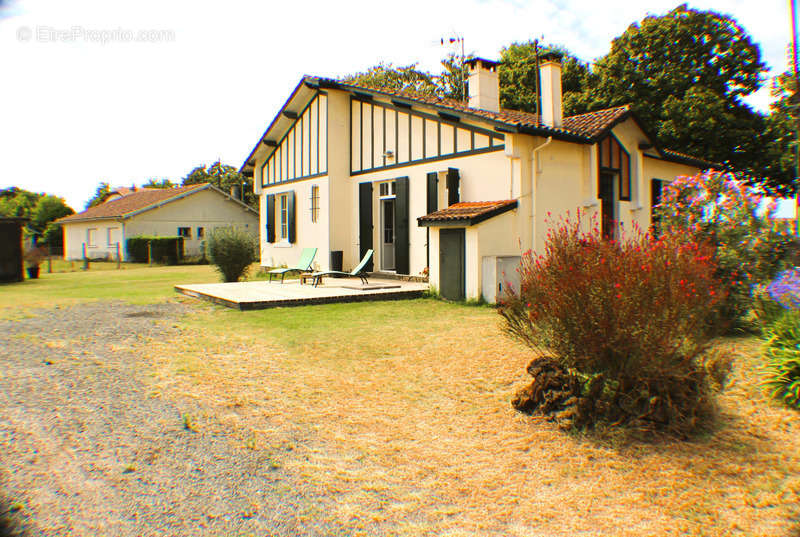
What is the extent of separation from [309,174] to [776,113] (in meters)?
20.6

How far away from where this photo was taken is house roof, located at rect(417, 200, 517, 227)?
10.4m

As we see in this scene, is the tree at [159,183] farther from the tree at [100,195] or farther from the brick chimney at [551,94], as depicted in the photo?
the brick chimney at [551,94]

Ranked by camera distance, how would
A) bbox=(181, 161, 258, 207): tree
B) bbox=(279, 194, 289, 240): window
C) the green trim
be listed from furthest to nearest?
bbox=(181, 161, 258, 207): tree → bbox=(279, 194, 289, 240): window → the green trim

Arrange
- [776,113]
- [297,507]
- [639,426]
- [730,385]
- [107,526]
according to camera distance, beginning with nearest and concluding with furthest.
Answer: [107,526] → [297,507] → [639,426] → [730,385] → [776,113]

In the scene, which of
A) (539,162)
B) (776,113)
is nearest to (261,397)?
(539,162)

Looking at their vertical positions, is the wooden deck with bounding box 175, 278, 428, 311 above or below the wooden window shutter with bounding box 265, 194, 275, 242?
below

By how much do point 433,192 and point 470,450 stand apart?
998 centimetres

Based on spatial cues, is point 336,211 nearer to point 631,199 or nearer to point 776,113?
point 631,199

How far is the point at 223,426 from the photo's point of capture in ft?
13.0

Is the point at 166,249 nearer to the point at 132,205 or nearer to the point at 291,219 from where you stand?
the point at 132,205

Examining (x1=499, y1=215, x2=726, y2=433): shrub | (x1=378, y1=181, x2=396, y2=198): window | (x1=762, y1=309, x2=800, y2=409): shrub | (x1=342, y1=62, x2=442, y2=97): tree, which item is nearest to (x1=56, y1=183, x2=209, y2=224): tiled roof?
(x1=342, y1=62, x2=442, y2=97): tree

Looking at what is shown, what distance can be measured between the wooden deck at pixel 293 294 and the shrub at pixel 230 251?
1751 mm

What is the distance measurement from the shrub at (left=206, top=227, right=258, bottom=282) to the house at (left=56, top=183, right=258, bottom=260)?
17949 mm

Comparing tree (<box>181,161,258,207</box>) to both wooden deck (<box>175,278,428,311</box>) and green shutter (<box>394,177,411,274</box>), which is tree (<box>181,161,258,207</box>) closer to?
green shutter (<box>394,177,411,274</box>)
